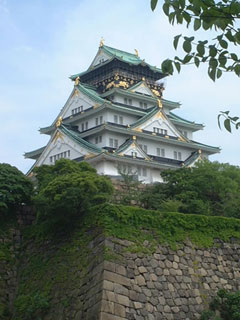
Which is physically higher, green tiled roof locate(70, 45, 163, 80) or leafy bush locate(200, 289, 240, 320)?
green tiled roof locate(70, 45, 163, 80)

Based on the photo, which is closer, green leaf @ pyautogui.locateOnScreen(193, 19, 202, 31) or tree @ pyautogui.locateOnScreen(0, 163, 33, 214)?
green leaf @ pyautogui.locateOnScreen(193, 19, 202, 31)

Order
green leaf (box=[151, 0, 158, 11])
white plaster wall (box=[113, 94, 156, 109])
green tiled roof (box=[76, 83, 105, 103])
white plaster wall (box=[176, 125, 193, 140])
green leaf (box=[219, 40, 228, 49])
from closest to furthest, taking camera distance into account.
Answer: green leaf (box=[151, 0, 158, 11]) < green leaf (box=[219, 40, 228, 49]) < green tiled roof (box=[76, 83, 105, 103]) < white plaster wall (box=[113, 94, 156, 109]) < white plaster wall (box=[176, 125, 193, 140])

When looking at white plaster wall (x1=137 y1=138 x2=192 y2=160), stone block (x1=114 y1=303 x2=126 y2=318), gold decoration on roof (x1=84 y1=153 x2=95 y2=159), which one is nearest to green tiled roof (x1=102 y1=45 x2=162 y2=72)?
white plaster wall (x1=137 y1=138 x2=192 y2=160)

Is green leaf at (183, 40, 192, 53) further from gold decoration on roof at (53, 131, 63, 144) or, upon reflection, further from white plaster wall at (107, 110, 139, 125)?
gold decoration on roof at (53, 131, 63, 144)

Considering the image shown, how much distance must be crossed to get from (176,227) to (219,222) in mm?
1872

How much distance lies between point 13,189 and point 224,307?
7.60 meters

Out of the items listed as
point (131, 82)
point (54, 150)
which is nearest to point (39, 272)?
point (54, 150)

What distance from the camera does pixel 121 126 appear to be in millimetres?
41125

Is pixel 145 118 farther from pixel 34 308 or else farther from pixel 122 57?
pixel 34 308

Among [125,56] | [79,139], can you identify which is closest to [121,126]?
[79,139]

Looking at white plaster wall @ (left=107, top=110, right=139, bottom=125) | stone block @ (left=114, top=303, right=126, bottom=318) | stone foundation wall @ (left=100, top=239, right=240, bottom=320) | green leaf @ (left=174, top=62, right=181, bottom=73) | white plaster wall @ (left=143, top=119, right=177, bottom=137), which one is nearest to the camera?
green leaf @ (left=174, top=62, right=181, bottom=73)

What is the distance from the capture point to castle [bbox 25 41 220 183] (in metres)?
39.6

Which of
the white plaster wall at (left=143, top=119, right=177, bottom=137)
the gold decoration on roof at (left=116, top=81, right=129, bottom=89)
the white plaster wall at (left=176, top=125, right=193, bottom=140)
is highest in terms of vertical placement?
the gold decoration on roof at (left=116, top=81, right=129, bottom=89)

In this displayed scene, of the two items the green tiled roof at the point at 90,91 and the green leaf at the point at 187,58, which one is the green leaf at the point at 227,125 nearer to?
the green leaf at the point at 187,58
